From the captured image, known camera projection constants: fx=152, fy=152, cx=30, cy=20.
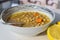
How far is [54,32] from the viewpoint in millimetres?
655

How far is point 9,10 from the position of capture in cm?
80

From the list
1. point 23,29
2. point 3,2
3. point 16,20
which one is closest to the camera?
point 23,29

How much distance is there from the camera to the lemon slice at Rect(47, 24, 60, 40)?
62cm

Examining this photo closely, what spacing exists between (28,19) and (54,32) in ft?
0.52

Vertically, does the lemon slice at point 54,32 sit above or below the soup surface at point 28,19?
below

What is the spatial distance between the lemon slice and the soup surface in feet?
0.18

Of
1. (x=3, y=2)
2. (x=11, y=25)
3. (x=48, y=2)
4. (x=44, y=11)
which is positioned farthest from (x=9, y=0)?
(x=11, y=25)

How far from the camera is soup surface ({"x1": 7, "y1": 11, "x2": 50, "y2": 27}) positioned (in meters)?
0.71

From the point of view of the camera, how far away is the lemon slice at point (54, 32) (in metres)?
0.62

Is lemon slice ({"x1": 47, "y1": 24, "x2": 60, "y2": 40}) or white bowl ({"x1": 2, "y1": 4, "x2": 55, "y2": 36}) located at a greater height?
white bowl ({"x1": 2, "y1": 4, "x2": 55, "y2": 36})

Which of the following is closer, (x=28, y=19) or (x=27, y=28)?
(x=27, y=28)

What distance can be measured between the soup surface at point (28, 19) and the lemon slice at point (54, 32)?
54 millimetres

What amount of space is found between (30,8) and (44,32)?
7.0 inches

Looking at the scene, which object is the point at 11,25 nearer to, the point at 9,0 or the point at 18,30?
the point at 18,30
